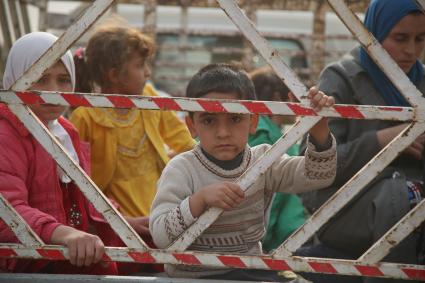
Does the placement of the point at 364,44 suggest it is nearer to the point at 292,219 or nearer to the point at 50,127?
the point at 50,127

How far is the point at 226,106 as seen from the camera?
2.15 m

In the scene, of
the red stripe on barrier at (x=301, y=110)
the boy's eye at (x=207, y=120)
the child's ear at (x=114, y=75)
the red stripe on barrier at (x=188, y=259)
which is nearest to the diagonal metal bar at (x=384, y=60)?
the red stripe on barrier at (x=301, y=110)

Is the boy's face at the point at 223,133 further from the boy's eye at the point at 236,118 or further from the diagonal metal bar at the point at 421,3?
the diagonal metal bar at the point at 421,3

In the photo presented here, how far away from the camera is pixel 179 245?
2246 millimetres

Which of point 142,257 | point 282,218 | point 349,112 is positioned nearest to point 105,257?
point 142,257

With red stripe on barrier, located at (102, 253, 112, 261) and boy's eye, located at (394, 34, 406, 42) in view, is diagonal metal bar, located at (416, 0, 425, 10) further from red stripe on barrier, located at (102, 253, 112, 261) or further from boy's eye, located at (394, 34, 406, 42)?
red stripe on barrier, located at (102, 253, 112, 261)

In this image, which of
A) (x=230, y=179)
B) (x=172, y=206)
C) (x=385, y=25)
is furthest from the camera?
(x=385, y=25)

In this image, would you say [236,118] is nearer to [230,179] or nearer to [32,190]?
[230,179]

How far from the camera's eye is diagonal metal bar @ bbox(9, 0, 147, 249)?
2197mm

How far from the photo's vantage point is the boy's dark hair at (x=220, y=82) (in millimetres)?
2541

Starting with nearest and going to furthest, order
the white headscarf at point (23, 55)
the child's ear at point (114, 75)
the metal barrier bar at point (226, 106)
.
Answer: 1. the metal barrier bar at point (226, 106)
2. the white headscarf at point (23, 55)
3. the child's ear at point (114, 75)

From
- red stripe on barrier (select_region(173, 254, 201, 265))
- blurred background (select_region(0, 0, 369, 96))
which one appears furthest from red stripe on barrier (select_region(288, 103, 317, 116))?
blurred background (select_region(0, 0, 369, 96))

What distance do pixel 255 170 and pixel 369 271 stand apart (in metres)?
0.48

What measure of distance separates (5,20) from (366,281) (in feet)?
12.9
